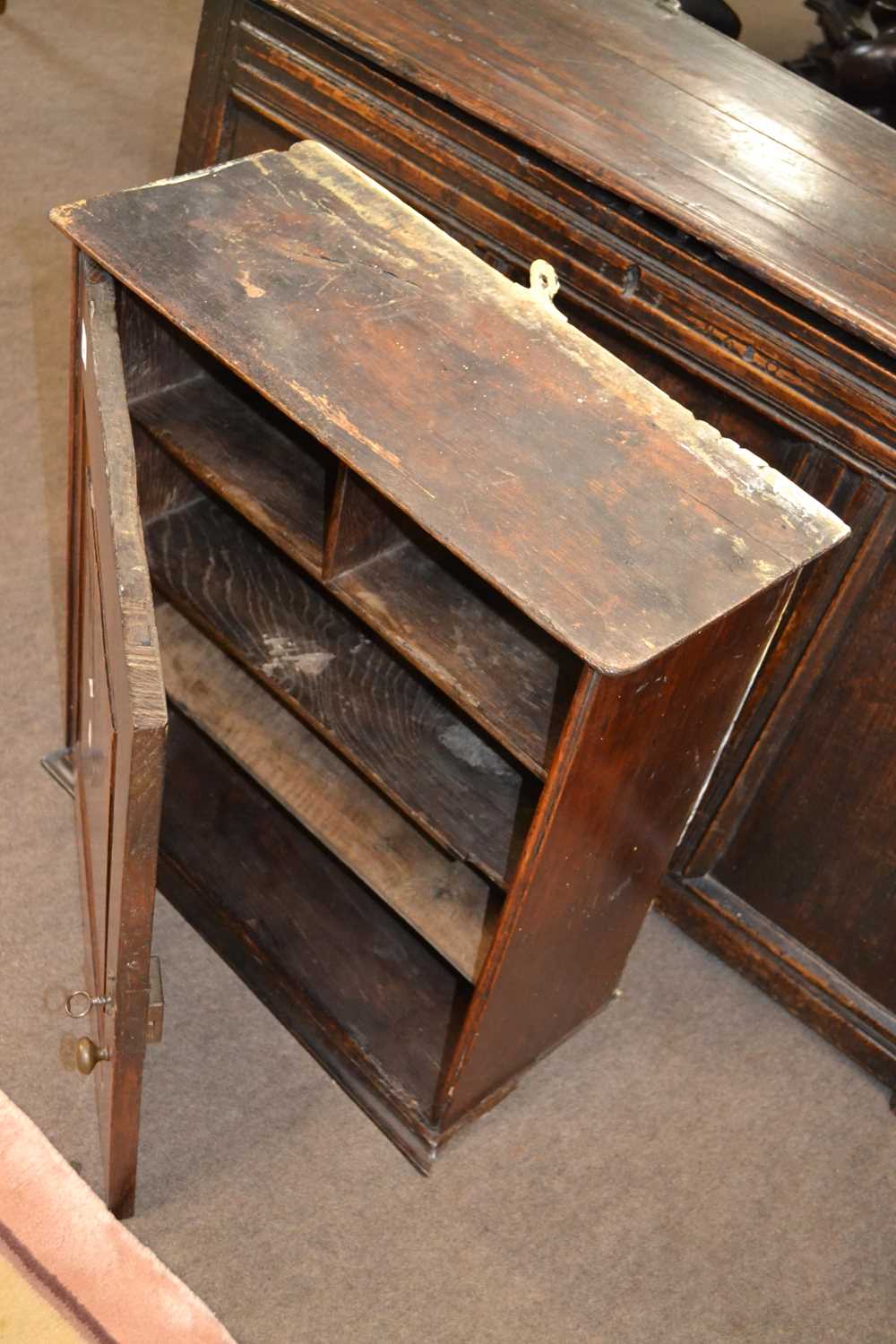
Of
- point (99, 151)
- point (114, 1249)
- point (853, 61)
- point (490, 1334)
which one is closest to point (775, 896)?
point (490, 1334)

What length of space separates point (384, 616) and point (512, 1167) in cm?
85

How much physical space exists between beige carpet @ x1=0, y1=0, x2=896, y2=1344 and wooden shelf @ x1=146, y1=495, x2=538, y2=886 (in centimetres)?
54

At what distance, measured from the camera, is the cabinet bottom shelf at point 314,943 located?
2.07 meters

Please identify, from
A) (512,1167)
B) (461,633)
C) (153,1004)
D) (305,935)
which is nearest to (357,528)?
(461,633)

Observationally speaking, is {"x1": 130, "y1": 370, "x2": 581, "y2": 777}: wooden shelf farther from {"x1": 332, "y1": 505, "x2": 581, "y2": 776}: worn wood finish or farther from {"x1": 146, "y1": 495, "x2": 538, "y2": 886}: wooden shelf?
{"x1": 146, "y1": 495, "x2": 538, "y2": 886}: wooden shelf

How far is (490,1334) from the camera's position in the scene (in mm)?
1876

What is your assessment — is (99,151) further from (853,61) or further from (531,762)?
(531,762)

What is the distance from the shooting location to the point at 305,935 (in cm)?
221

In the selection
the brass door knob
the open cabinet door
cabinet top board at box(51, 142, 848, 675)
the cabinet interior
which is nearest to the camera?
the open cabinet door

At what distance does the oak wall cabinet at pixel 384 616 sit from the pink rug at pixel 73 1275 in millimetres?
109

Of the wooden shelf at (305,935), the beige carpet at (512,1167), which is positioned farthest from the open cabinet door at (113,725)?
the wooden shelf at (305,935)

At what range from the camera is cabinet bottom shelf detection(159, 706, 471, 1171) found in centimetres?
207

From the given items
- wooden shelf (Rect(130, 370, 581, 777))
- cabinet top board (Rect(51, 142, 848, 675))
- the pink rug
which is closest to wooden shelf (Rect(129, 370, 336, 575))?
wooden shelf (Rect(130, 370, 581, 777))

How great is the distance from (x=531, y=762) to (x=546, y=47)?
3.72 feet
